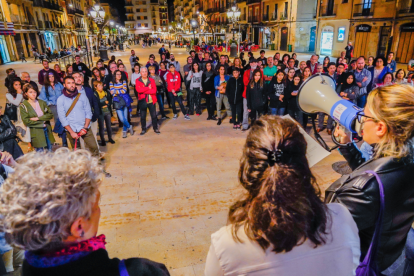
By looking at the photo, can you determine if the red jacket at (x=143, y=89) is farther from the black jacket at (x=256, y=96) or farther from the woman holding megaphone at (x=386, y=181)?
the woman holding megaphone at (x=386, y=181)

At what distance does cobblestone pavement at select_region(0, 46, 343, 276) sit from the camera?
3.26 m

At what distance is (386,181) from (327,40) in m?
29.1

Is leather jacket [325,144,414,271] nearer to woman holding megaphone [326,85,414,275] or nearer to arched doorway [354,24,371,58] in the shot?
woman holding megaphone [326,85,414,275]

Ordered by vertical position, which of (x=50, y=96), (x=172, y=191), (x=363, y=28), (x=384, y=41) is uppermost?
(x=363, y=28)

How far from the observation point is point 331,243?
1044 millimetres

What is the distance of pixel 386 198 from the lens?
1354 mm

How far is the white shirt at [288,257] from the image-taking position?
1.00 m

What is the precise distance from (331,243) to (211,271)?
493 millimetres

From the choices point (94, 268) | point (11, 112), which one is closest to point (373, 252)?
point (94, 268)

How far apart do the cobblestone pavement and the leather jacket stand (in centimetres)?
165

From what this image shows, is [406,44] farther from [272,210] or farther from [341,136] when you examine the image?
[272,210]

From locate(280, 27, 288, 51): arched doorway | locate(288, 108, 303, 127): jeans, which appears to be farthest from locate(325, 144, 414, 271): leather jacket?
locate(280, 27, 288, 51): arched doorway

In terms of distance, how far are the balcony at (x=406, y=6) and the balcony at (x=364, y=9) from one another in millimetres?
2473

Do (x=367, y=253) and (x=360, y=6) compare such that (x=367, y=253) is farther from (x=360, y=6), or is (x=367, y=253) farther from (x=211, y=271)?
(x=360, y=6)
